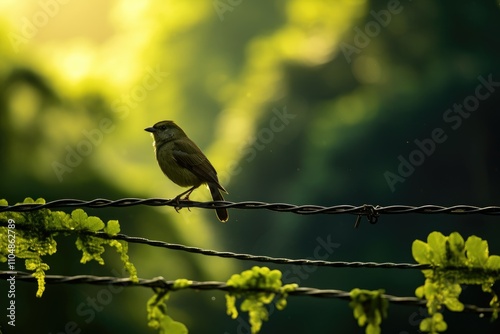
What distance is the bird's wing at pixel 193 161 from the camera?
24.6 feet

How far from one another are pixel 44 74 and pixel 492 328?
13.0 metres

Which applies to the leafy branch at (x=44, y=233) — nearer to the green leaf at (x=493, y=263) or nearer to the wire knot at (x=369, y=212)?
the wire knot at (x=369, y=212)

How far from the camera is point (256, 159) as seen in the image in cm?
2641

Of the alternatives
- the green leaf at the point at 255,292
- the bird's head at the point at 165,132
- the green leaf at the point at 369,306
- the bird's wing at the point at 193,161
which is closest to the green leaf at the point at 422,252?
the green leaf at the point at 369,306

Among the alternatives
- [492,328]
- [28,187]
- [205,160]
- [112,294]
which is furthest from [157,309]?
[492,328]

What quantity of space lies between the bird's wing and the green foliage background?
8791mm

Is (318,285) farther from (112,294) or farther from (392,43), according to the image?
(392,43)

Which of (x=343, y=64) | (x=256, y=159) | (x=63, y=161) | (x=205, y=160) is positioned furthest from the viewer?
(x=343, y=64)

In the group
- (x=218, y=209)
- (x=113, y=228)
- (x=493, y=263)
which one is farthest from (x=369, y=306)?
(x=218, y=209)

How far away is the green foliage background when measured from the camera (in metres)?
18.7

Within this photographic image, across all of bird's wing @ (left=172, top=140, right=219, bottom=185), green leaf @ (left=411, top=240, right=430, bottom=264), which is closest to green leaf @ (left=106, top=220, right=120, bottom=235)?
green leaf @ (left=411, top=240, right=430, bottom=264)

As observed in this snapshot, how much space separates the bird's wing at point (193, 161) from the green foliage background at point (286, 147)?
346 inches

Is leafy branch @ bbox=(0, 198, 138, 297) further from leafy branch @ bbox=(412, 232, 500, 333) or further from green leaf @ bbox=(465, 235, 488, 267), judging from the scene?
green leaf @ bbox=(465, 235, 488, 267)

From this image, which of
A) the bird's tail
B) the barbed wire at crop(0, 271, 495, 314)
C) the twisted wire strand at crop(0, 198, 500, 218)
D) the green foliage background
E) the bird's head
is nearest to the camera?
the barbed wire at crop(0, 271, 495, 314)
